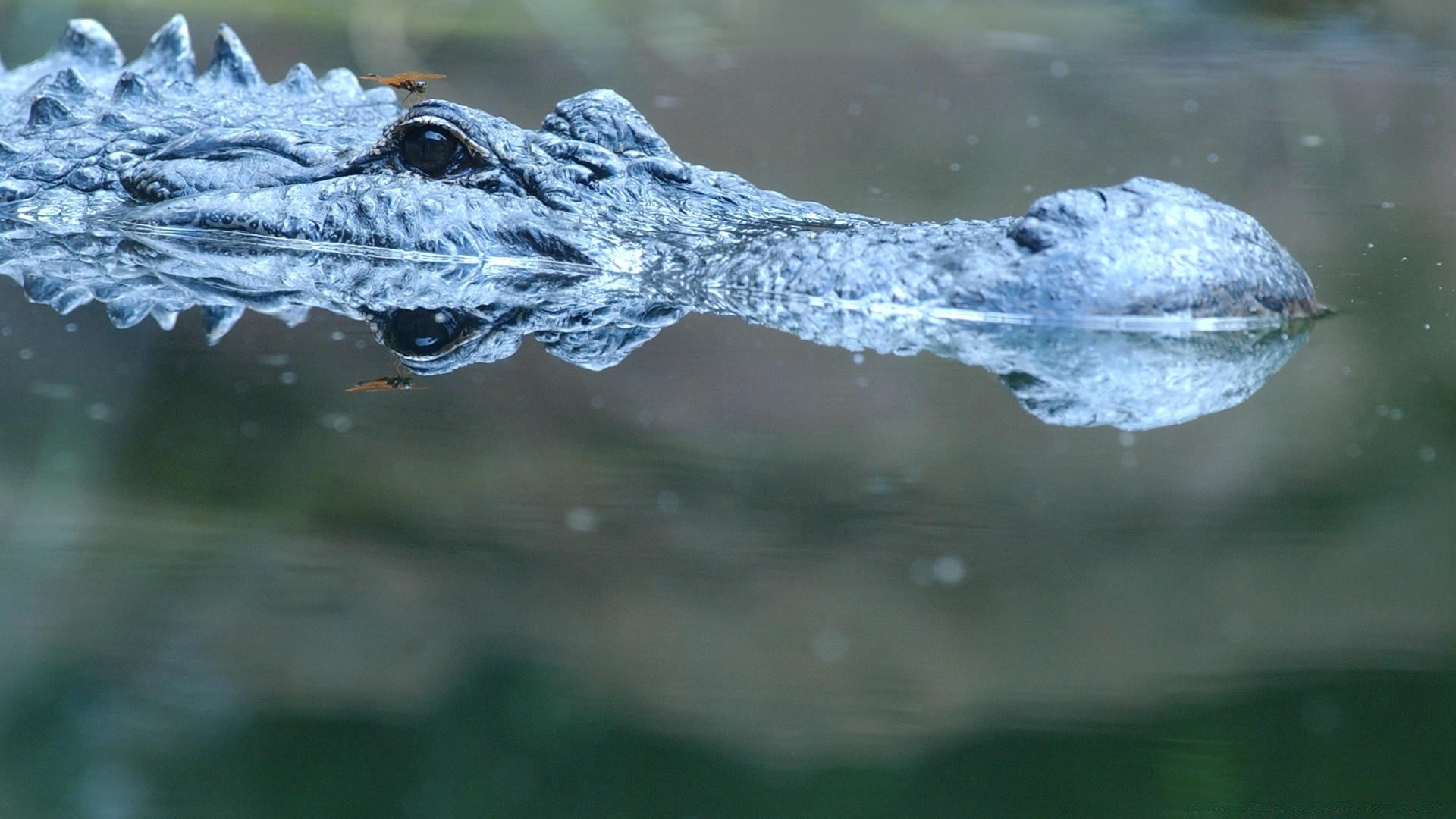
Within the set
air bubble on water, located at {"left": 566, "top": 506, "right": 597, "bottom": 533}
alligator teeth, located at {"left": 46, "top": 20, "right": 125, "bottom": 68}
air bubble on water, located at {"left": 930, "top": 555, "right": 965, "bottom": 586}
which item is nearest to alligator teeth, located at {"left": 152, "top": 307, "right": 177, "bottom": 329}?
air bubble on water, located at {"left": 566, "top": 506, "right": 597, "bottom": 533}

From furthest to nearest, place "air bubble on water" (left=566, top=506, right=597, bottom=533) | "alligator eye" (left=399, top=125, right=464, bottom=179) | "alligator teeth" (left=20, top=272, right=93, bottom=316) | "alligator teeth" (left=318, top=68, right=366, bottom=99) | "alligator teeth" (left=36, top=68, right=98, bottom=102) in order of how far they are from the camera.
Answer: "alligator teeth" (left=318, top=68, right=366, bottom=99) → "alligator teeth" (left=36, top=68, right=98, bottom=102) → "alligator eye" (left=399, top=125, right=464, bottom=179) → "alligator teeth" (left=20, top=272, right=93, bottom=316) → "air bubble on water" (left=566, top=506, right=597, bottom=533)

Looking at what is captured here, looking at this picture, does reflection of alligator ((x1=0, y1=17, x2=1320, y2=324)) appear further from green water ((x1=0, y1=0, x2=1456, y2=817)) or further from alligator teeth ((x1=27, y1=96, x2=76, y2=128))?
green water ((x1=0, y1=0, x2=1456, y2=817))

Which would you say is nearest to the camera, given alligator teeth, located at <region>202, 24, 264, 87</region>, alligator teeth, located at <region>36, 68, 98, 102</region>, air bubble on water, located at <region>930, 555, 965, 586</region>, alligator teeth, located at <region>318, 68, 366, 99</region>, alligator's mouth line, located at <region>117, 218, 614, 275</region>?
air bubble on water, located at <region>930, 555, 965, 586</region>

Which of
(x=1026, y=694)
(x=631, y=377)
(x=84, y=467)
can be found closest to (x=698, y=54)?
(x=631, y=377)

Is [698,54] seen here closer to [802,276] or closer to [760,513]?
[802,276]

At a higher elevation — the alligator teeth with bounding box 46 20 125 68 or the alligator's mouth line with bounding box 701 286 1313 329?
the alligator teeth with bounding box 46 20 125 68

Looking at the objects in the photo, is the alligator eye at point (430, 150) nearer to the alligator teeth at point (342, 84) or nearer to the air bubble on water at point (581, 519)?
the alligator teeth at point (342, 84)

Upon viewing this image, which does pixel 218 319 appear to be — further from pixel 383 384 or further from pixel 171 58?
pixel 171 58
